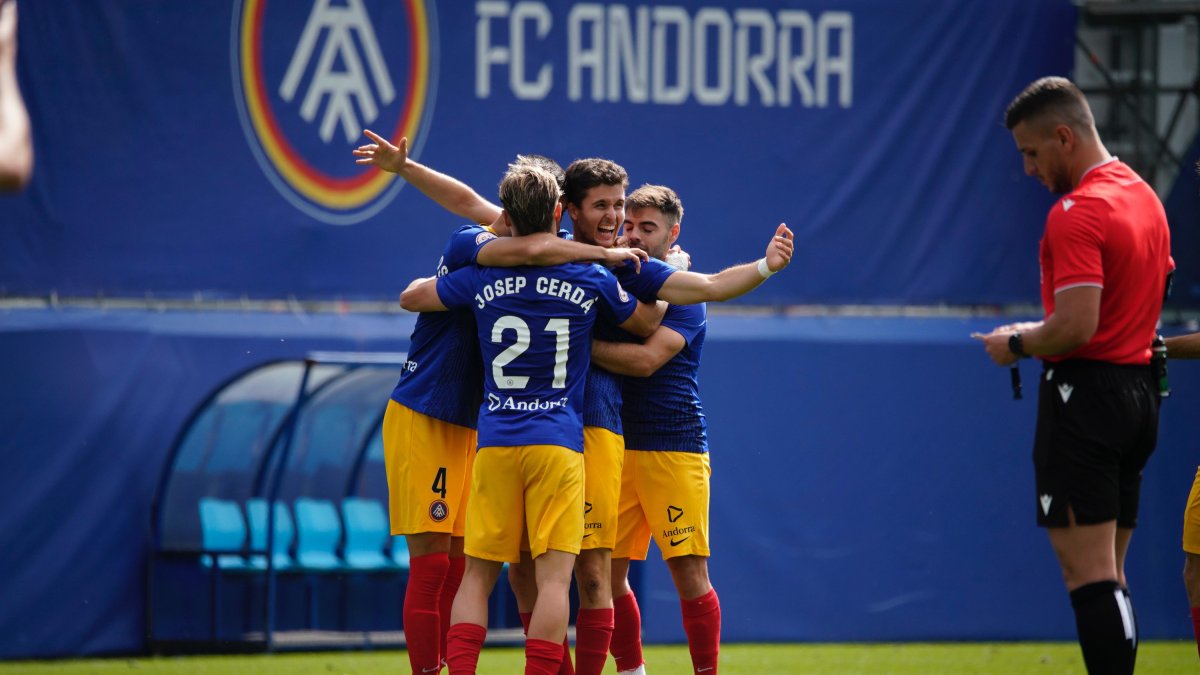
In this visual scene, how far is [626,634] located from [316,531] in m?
4.54

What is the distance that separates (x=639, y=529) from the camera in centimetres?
616

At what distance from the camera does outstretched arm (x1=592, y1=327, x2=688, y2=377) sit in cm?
562

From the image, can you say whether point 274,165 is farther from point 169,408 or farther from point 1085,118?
point 1085,118

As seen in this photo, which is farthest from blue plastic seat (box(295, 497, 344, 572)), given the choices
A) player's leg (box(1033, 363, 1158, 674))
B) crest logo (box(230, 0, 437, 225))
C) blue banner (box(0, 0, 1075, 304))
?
player's leg (box(1033, 363, 1158, 674))

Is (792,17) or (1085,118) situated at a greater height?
(792,17)

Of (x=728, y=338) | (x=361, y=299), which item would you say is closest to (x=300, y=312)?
(x=361, y=299)

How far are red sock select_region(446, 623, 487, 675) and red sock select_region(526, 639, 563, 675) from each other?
20cm

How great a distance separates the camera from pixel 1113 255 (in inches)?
185

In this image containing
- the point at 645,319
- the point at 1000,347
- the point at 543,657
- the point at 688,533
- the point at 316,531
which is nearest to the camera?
the point at 1000,347

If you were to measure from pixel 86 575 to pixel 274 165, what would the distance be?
317cm

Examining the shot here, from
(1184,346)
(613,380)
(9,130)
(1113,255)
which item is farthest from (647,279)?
(9,130)

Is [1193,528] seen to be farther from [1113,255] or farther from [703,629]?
[703,629]

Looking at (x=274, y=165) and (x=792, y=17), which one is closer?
(x=274, y=165)

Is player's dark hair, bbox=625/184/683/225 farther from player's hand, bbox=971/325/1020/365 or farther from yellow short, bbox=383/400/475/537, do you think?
player's hand, bbox=971/325/1020/365
